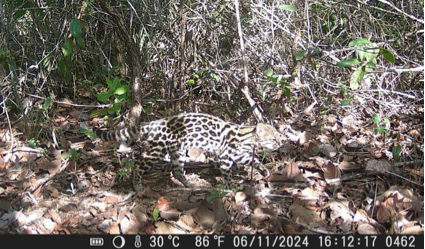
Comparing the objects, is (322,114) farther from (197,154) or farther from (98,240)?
(98,240)

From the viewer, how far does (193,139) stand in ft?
14.8

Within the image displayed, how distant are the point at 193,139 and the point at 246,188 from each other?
2.66 ft

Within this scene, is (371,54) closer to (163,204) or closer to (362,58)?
(362,58)

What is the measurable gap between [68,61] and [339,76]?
3.29 metres

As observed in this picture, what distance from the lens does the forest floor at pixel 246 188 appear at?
3.56 m

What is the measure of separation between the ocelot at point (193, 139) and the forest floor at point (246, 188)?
151mm

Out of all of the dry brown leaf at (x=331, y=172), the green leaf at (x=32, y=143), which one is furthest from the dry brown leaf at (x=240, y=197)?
the green leaf at (x=32, y=143)

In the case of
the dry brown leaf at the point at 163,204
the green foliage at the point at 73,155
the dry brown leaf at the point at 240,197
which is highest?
the green foliage at the point at 73,155

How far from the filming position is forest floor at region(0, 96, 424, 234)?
3.56 metres

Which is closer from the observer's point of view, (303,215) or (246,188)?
(303,215)

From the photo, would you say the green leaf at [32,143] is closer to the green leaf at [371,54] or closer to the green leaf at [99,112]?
the green leaf at [99,112]

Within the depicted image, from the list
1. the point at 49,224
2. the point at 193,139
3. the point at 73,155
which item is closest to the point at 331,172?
the point at 193,139

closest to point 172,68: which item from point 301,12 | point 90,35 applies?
point 90,35

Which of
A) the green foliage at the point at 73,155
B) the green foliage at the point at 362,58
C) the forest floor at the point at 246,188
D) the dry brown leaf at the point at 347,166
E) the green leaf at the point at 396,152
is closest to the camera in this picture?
the forest floor at the point at 246,188
